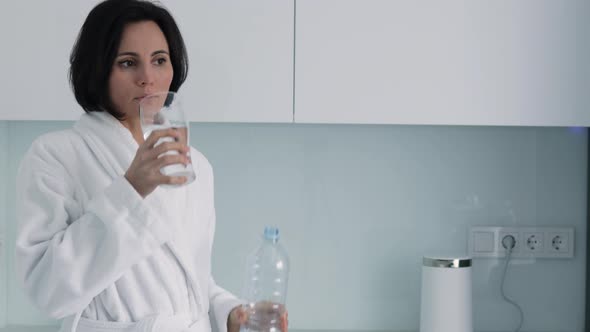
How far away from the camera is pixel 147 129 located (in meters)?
1.28

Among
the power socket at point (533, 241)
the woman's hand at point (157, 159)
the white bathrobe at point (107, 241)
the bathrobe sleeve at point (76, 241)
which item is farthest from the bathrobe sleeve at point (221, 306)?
the power socket at point (533, 241)

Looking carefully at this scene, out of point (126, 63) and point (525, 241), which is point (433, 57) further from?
point (126, 63)

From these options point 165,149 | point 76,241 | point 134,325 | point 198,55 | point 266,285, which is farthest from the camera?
point 266,285

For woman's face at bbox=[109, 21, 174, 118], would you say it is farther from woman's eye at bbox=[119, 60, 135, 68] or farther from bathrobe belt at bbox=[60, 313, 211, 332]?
bathrobe belt at bbox=[60, 313, 211, 332]

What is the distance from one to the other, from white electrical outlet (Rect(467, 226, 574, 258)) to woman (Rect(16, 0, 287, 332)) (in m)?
0.90

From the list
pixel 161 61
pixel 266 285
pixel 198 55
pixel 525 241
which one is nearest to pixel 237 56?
pixel 198 55

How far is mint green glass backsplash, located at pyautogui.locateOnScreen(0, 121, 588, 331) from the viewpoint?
88.2 inches

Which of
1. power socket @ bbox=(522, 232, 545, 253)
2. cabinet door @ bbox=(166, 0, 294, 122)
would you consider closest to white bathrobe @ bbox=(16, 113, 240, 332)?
cabinet door @ bbox=(166, 0, 294, 122)

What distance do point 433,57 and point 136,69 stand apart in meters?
0.77

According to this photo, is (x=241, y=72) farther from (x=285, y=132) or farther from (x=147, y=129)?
(x=147, y=129)

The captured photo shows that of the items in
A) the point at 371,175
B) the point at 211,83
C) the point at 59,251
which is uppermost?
the point at 211,83

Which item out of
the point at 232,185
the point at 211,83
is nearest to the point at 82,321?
the point at 211,83

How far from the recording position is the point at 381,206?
225 cm

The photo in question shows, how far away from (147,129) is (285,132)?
99cm
